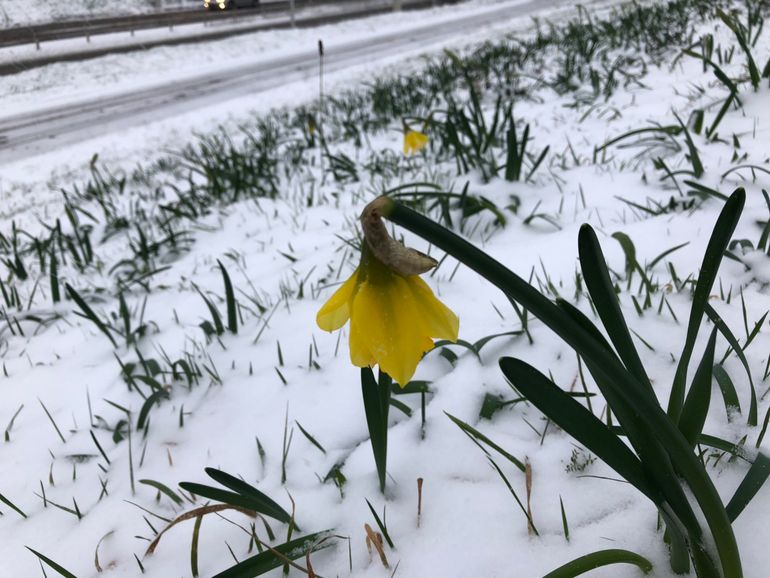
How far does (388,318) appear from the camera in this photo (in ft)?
2.38

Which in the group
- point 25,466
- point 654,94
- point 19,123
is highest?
point 19,123

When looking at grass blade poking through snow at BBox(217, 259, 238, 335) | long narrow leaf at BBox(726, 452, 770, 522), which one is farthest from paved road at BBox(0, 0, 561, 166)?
long narrow leaf at BBox(726, 452, 770, 522)

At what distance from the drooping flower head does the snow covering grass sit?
0.79 feet

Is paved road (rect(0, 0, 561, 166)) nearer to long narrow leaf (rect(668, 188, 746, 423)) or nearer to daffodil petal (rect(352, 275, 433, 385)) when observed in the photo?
daffodil petal (rect(352, 275, 433, 385))

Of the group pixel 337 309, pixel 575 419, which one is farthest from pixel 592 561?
pixel 337 309

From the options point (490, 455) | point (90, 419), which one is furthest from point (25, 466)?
point (490, 455)

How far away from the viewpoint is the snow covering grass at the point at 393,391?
97cm

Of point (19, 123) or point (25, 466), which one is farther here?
point (19, 123)

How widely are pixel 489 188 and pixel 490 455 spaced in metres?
1.92

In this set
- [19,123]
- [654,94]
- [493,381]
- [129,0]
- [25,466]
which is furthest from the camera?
[129,0]

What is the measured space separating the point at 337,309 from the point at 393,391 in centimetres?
65

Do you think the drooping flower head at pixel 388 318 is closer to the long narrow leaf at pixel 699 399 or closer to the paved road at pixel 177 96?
the long narrow leaf at pixel 699 399

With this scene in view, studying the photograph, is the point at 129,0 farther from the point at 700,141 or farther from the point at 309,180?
the point at 700,141

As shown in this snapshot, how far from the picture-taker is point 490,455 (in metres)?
1.14
